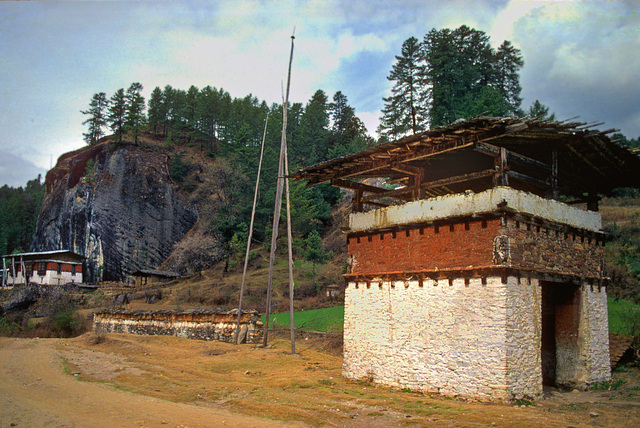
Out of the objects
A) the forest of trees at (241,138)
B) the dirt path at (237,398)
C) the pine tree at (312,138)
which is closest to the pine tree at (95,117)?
the forest of trees at (241,138)

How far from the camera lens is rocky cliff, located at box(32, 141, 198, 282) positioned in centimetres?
5841

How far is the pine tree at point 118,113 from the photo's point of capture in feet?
225

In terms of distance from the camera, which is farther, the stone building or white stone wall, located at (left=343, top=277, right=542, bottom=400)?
the stone building

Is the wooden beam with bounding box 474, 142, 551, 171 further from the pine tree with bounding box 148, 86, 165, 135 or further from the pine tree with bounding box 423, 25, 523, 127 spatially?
the pine tree with bounding box 148, 86, 165, 135

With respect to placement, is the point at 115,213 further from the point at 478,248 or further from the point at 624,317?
the point at 624,317

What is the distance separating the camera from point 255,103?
312ft

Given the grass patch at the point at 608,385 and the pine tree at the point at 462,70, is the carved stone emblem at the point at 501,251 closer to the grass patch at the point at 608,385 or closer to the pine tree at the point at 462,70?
the grass patch at the point at 608,385

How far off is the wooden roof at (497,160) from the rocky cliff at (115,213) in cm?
4893

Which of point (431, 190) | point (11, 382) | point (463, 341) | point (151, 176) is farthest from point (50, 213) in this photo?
point (463, 341)

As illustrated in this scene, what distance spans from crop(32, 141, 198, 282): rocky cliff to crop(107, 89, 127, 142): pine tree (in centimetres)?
309

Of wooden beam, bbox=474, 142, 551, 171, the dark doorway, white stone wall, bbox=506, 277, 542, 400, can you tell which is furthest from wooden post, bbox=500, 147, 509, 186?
the dark doorway

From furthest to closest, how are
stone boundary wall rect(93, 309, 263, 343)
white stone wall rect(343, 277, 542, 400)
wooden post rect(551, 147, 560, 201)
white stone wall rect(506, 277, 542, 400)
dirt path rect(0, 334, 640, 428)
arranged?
stone boundary wall rect(93, 309, 263, 343)
wooden post rect(551, 147, 560, 201)
white stone wall rect(343, 277, 542, 400)
white stone wall rect(506, 277, 542, 400)
dirt path rect(0, 334, 640, 428)

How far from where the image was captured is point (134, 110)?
6919 cm

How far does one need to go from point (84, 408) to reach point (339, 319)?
1715 cm
